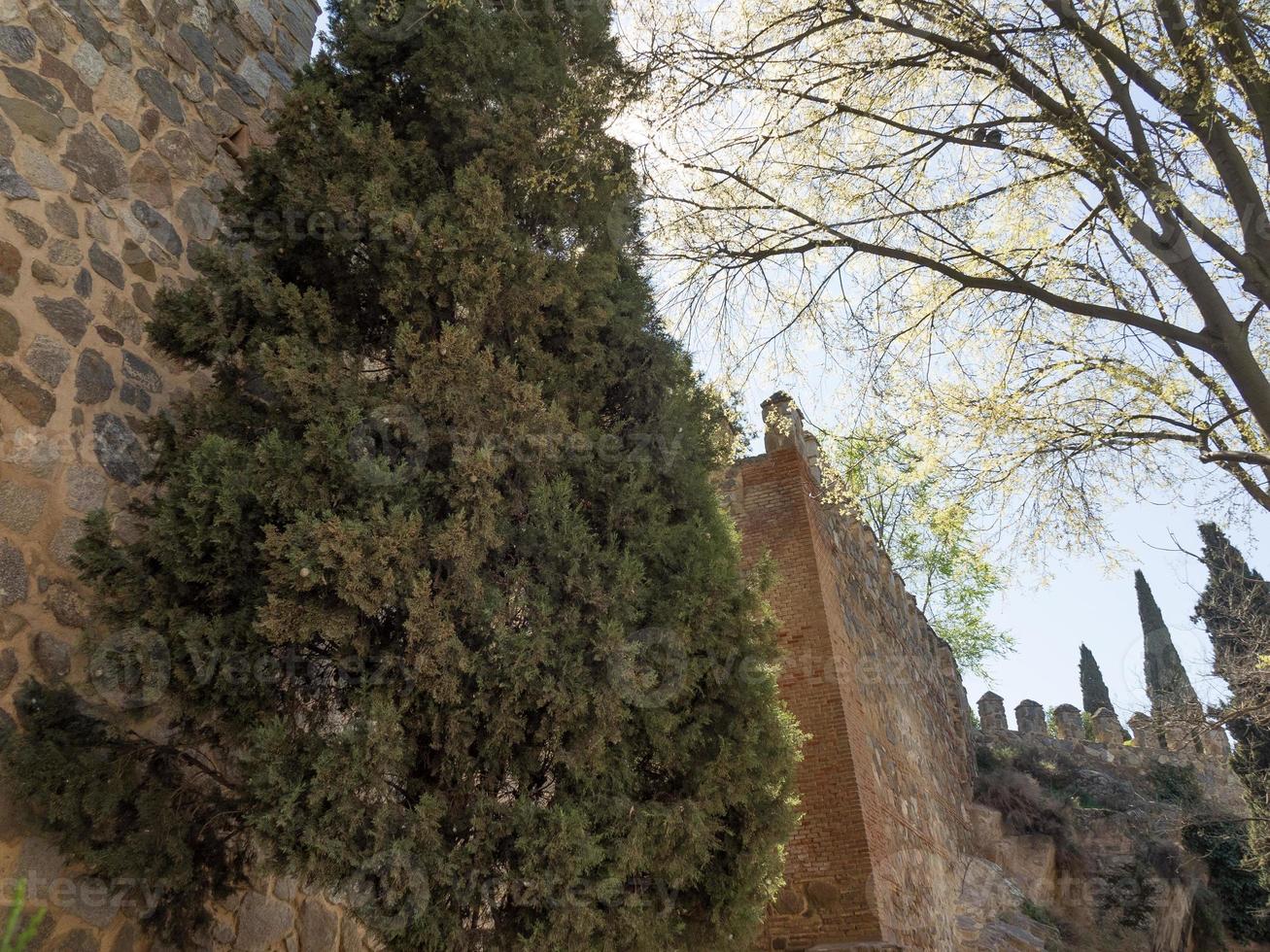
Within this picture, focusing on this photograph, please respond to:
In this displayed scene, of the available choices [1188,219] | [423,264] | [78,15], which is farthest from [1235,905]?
[78,15]

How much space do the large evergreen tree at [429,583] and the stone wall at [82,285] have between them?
239 millimetres

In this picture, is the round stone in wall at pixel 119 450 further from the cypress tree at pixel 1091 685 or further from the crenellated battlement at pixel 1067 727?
the cypress tree at pixel 1091 685

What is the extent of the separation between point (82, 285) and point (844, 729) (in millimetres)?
6139

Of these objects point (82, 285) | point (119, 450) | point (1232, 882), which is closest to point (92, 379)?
point (119, 450)

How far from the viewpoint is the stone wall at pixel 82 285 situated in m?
3.63

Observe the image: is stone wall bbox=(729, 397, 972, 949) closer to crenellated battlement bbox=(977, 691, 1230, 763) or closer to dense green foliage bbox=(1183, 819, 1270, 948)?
dense green foliage bbox=(1183, 819, 1270, 948)

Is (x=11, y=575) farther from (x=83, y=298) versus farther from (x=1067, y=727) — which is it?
(x=1067, y=727)

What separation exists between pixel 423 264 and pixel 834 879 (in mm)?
5471

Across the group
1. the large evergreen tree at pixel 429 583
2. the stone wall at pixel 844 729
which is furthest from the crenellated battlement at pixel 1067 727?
the large evergreen tree at pixel 429 583

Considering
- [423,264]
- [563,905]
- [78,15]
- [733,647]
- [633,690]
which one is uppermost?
[78,15]

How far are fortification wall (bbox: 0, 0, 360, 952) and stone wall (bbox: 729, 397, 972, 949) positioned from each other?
3387 millimetres

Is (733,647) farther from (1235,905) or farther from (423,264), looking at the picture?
(1235,905)

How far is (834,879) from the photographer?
7.06 meters

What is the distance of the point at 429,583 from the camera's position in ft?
12.2
